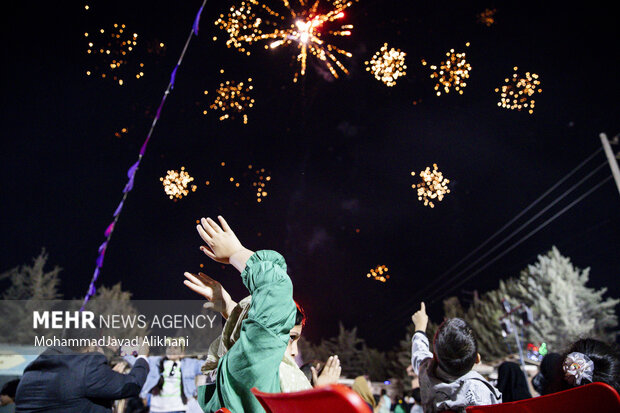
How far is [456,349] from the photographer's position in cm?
300

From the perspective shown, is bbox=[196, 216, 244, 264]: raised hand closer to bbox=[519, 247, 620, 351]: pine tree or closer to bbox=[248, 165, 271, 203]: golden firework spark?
bbox=[248, 165, 271, 203]: golden firework spark

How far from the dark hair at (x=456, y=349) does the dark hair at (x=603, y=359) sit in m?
0.78

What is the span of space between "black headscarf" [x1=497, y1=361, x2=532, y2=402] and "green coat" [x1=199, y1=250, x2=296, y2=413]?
4.30 meters

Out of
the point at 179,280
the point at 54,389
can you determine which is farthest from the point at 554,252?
the point at 54,389

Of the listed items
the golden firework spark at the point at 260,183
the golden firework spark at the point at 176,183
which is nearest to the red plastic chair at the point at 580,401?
the golden firework spark at the point at 176,183

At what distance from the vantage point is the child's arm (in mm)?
3560

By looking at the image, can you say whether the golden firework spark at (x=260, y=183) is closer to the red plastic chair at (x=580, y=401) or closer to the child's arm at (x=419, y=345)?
the child's arm at (x=419, y=345)

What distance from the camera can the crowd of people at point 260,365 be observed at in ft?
5.39

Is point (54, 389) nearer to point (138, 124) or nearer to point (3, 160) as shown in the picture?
point (138, 124)

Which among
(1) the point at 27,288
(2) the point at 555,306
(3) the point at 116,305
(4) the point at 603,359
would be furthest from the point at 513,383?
(1) the point at 27,288

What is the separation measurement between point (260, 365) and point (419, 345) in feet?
8.08

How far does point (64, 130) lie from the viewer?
62.5ft

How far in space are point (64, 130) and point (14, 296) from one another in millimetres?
26472

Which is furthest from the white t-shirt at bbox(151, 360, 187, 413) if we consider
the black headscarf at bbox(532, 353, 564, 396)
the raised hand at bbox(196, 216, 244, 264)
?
the raised hand at bbox(196, 216, 244, 264)
